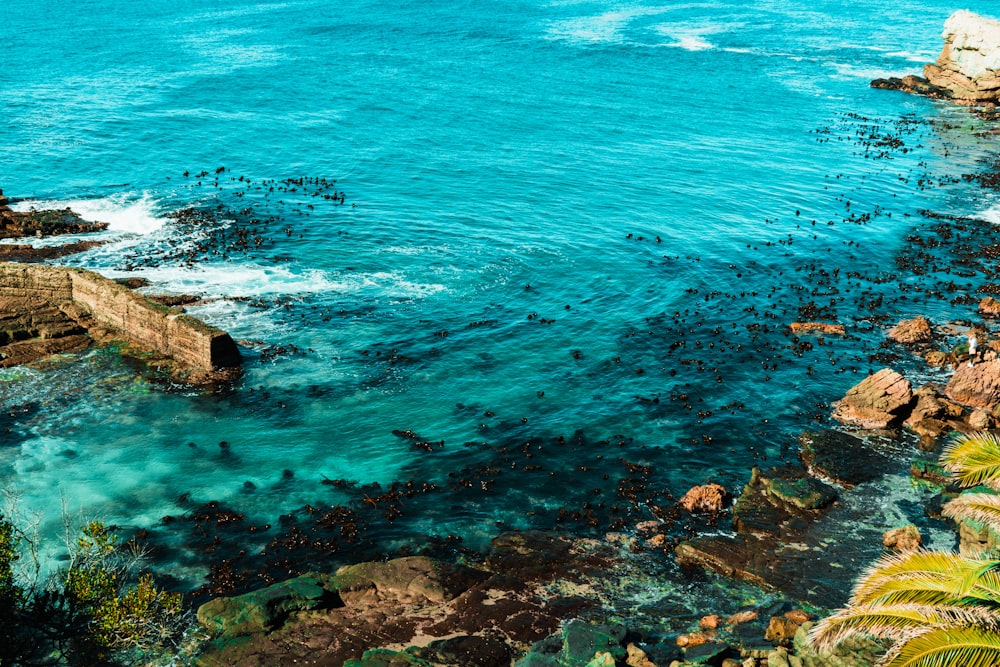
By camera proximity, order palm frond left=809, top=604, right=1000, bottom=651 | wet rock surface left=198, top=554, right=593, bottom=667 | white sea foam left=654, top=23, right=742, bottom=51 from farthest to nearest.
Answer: white sea foam left=654, top=23, right=742, bottom=51 → wet rock surface left=198, top=554, right=593, bottom=667 → palm frond left=809, top=604, right=1000, bottom=651

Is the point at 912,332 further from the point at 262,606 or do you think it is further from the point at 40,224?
the point at 40,224

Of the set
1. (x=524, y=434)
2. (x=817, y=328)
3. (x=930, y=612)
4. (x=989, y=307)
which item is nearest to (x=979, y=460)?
(x=930, y=612)

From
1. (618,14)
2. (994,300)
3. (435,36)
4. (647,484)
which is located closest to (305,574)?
(647,484)

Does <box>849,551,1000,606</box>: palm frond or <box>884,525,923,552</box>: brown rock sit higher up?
<box>849,551,1000,606</box>: palm frond

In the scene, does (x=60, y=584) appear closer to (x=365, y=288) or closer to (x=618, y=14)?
(x=365, y=288)

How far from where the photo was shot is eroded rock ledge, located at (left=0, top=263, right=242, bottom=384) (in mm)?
42406

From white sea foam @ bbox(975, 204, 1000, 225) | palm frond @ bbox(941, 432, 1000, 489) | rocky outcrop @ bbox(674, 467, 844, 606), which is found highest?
palm frond @ bbox(941, 432, 1000, 489)

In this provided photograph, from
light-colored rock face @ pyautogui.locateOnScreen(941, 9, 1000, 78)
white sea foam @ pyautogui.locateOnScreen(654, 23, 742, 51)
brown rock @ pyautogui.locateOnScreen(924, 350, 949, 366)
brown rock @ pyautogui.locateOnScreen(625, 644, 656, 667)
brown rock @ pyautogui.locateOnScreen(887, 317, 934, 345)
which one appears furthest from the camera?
white sea foam @ pyautogui.locateOnScreen(654, 23, 742, 51)

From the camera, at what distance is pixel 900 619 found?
53.3ft

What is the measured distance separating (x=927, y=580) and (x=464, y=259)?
4513 centimetres

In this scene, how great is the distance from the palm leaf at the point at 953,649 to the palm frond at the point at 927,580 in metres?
0.71

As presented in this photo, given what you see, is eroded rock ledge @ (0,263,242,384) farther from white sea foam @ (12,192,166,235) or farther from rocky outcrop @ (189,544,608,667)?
rocky outcrop @ (189,544,608,667)

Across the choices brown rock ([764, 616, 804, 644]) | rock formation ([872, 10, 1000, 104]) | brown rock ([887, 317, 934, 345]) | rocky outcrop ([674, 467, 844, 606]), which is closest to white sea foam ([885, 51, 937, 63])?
rock formation ([872, 10, 1000, 104])

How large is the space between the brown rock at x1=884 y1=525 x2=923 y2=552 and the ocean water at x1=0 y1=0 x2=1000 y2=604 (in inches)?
242
